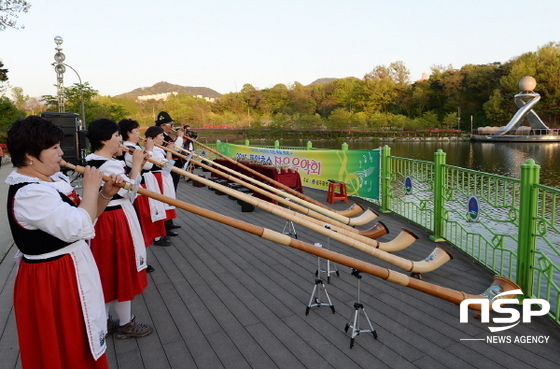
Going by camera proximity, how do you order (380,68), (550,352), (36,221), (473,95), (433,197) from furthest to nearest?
(380,68)
(473,95)
(433,197)
(550,352)
(36,221)

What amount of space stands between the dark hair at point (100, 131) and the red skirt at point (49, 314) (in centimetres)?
133

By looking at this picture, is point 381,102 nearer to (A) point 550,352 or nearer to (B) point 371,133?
(B) point 371,133

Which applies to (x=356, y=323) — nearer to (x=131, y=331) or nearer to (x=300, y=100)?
(x=131, y=331)

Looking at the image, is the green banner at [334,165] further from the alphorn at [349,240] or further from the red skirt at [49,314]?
the red skirt at [49,314]

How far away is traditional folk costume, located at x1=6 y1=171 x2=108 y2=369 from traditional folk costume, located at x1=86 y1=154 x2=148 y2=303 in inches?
38.2

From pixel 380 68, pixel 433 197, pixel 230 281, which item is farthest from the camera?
pixel 380 68

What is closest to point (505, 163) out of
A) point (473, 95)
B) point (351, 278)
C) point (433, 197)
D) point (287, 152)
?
point (287, 152)

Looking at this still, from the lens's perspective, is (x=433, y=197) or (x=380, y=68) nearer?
(x=433, y=197)

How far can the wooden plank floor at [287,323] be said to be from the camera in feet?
9.69

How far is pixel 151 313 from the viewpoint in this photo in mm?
3768

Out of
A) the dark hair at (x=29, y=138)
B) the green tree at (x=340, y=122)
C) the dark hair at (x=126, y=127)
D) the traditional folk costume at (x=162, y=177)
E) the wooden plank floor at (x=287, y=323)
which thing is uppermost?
the green tree at (x=340, y=122)

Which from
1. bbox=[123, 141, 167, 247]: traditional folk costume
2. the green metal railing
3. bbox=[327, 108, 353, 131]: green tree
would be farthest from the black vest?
bbox=[327, 108, 353, 131]: green tree

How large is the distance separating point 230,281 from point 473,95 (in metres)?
69.5

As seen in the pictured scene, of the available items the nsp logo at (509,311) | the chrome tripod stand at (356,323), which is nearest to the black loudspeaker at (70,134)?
the chrome tripod stand at (356,323)
